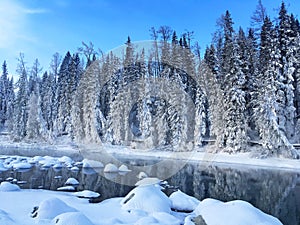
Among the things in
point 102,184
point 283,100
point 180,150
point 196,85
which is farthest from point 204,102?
point 102,184

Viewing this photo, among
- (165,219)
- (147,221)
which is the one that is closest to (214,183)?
(165,219)

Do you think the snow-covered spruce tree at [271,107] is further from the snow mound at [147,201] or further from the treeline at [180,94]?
the snow mound at [147,201]

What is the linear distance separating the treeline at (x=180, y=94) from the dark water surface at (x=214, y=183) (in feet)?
25.2

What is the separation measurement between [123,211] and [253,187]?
10032mm

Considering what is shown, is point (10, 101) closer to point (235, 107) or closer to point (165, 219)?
point (235, 107)

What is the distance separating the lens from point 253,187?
1897 cm

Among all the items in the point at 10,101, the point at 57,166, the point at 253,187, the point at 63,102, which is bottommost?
the point at 253,187

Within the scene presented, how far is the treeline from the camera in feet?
104

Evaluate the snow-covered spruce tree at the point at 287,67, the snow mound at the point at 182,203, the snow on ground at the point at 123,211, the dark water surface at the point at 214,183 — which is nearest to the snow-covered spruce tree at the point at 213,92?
the snow-covered spruce tree at the point at 287,67

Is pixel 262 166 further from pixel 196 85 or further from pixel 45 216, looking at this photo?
pixel 45 216

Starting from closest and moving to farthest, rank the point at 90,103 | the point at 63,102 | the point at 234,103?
1. the point at 234,103
2. the point at 90,103
3. the point at 63,102

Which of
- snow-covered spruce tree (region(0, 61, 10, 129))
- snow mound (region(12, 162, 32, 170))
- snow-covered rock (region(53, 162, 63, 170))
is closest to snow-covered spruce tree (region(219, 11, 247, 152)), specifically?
snow-covered rock (region(53, 162, 63, 170))

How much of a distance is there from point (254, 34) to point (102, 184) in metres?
32.5

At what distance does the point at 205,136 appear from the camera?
4081 centimetres
